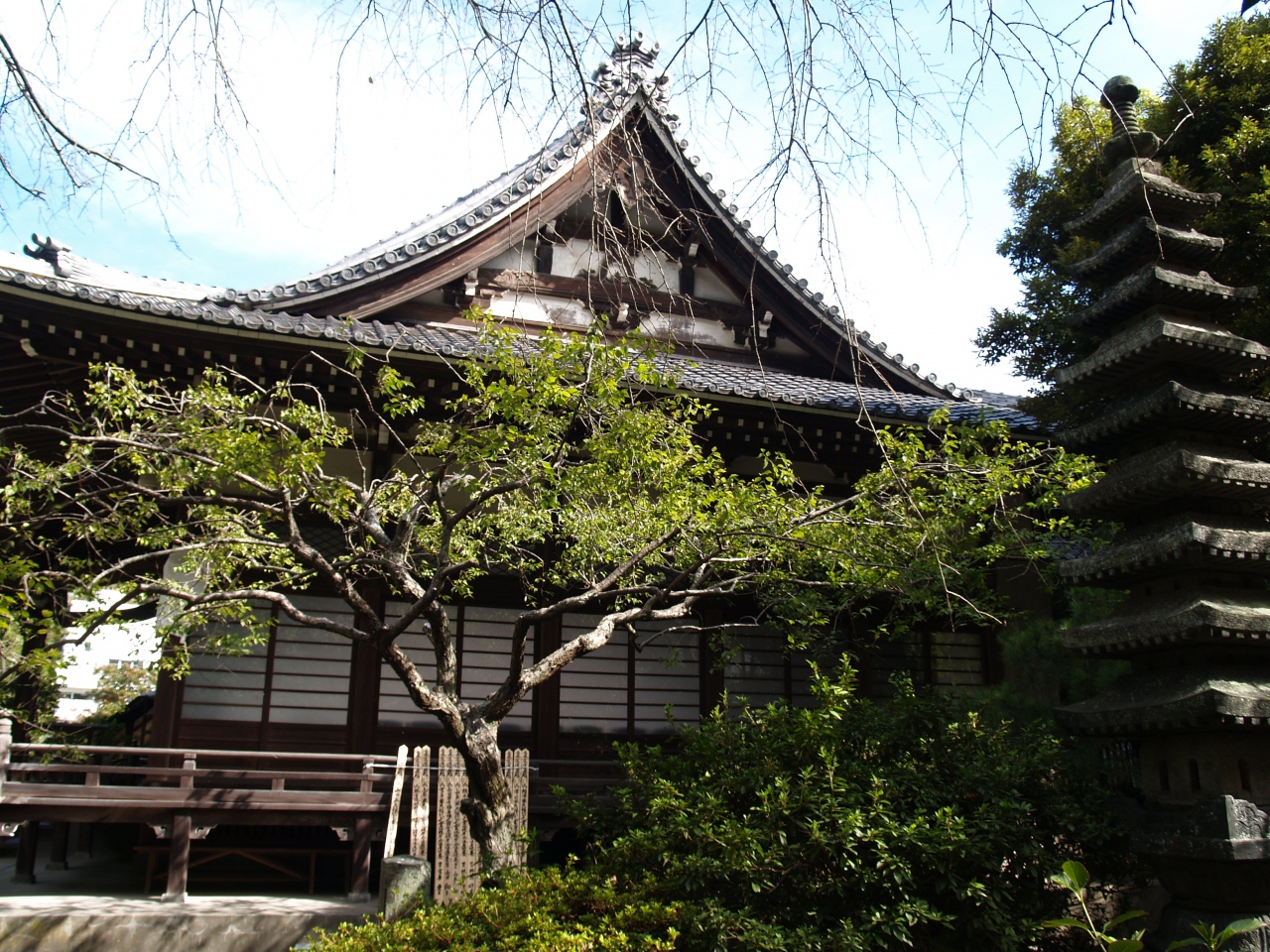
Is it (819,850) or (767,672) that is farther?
(767,672)

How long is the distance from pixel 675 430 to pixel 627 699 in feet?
12.8

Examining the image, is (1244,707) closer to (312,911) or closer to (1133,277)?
(1133,277)

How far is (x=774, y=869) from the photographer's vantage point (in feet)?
17.6

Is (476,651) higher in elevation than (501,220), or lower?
lower

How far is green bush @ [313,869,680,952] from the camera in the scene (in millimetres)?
4566

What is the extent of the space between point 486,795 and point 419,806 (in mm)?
1781

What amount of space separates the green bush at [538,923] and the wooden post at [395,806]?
2.41m

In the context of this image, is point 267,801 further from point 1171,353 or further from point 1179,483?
point 1171,353

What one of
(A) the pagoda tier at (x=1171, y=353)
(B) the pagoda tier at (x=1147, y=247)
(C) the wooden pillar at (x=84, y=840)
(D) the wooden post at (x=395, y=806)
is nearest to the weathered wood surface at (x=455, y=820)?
(D) the wooden post at (x=395, y=806)

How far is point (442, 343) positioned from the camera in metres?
8.41

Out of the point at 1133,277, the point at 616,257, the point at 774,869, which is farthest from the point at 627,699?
the point at 616,257

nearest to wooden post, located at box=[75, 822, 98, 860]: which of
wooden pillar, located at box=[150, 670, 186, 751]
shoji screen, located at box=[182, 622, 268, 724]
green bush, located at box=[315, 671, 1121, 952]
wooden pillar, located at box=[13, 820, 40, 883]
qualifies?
wooden pillar, located at box=[13, 820, 40, 883]

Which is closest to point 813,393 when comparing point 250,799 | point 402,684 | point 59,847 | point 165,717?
point 402,684

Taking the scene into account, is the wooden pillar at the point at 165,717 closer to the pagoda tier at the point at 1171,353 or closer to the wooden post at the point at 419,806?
the wooden post at the point at 419,806
